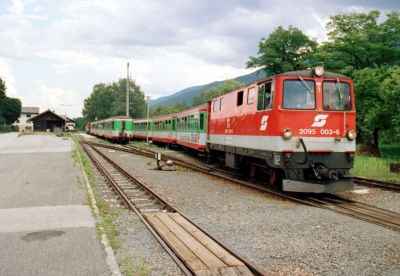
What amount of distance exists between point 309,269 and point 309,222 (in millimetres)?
2811

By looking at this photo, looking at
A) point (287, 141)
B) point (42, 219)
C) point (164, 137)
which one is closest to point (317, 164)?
point (287, 141)

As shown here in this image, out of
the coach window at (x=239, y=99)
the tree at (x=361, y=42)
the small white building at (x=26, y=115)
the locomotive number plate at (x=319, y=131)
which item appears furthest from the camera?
the small white building at (x=26, y=115)

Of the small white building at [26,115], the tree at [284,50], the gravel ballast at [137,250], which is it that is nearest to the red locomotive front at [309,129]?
the gravel ballast at [137,250]

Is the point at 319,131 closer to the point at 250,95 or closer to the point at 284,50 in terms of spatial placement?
the point at 250,95

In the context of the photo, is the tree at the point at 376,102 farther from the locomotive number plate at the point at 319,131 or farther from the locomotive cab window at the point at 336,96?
the locomotive number plate at the point at 319,131

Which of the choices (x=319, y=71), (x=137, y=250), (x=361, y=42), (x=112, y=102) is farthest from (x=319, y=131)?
(x=112, y=102)

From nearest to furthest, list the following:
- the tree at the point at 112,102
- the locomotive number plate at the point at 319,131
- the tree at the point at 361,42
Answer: the locomotive number plate at the point at 319,131
the tree at the point at 361,42
the tree at the point at 112,102

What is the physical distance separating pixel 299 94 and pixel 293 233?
480 cm

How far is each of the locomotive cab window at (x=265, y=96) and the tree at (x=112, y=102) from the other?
96.8 metres

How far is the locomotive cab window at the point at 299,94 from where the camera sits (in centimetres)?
1124

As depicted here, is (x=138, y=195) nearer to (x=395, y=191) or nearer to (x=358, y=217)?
(x=358, y=217)

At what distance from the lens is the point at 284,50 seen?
5000 centimetres

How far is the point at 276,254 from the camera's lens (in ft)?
20.9

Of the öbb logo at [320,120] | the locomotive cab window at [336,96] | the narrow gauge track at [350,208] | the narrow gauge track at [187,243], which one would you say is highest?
the locomotive cab window at [336,96]
